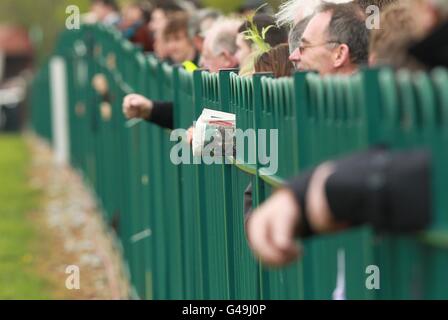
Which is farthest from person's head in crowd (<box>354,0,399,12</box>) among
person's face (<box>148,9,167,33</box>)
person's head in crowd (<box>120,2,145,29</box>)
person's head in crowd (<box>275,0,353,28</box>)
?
person's head in crowd (<box>120,2,145,29</box>)

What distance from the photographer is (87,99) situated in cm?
1908

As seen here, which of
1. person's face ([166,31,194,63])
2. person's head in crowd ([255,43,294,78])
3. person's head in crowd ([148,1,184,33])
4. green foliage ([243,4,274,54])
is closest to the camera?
person's head in crowd ([255,43,294,78])

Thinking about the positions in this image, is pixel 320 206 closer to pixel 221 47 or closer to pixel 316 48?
pixel 316 48

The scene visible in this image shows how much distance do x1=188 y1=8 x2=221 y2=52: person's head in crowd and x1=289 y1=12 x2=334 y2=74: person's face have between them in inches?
146

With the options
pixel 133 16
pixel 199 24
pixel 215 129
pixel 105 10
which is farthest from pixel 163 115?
pixel 105 10

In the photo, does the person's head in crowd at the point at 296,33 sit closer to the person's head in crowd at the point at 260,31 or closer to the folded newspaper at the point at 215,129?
the folded newspaper at the point at 215,129

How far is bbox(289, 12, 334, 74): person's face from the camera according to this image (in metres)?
5.80

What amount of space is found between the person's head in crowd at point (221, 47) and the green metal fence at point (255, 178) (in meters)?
0.24

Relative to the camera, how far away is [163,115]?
25.9 feet

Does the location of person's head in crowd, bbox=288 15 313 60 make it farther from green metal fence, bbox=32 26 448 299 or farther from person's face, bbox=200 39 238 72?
person's face, bbox=200 39 238 72

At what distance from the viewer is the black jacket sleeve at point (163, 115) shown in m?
7.84

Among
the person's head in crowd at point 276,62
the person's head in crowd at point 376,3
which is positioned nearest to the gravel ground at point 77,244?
the person's head in crowd at point 376,3

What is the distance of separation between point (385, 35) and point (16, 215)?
1597cm
